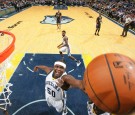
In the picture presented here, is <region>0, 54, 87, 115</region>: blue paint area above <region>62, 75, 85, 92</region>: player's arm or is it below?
below

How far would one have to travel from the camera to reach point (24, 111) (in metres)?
5.14

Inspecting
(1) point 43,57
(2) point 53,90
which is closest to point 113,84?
(2) point 53,90

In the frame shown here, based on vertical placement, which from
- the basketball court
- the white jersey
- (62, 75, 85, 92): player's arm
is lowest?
the basketball court

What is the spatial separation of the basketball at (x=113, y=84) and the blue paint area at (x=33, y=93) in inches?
137

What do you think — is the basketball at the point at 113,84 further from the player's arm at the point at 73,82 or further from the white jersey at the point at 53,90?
the white jersey at the point at 53,90

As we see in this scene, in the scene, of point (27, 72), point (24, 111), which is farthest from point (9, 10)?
point (24, 111)

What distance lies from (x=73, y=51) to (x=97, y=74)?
854cm

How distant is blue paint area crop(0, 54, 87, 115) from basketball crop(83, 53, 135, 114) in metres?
3.47

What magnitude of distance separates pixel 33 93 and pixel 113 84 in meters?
4.66

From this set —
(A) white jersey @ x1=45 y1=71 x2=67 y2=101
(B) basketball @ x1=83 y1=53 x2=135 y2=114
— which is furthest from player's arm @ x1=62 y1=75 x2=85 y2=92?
(A) white jersey @ x1=45 y1=71 x2=67 y2=101

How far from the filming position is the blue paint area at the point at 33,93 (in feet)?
17.1

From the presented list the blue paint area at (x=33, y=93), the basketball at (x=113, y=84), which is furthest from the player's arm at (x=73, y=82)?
the blue paint area at (x=33, y=93)

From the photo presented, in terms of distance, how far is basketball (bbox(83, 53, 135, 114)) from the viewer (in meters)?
1.67

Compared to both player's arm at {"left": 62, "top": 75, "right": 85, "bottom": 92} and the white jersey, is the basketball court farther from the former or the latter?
player's arm at {"left": 62, "top": 75, "right": 85, "bottom": 92}
